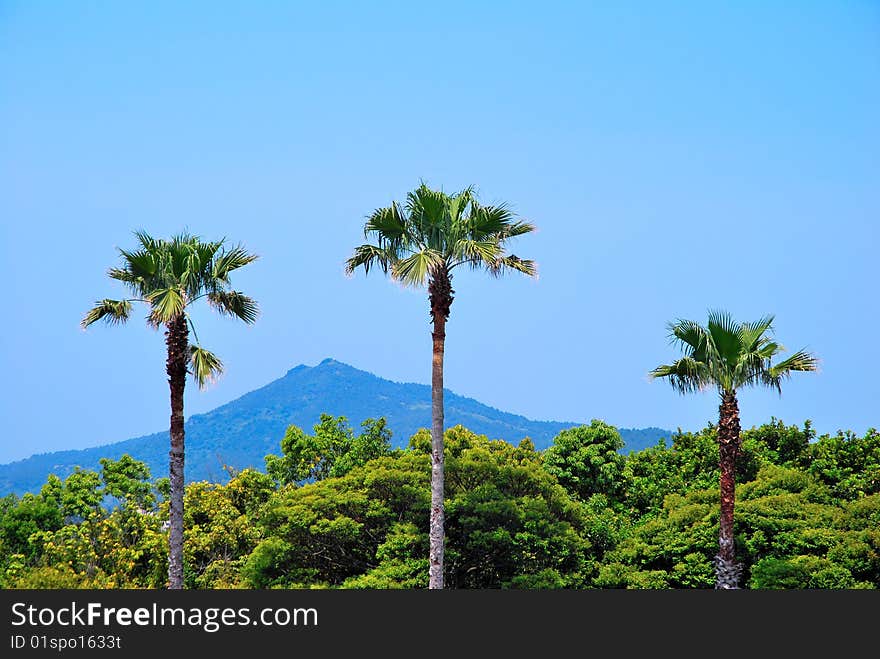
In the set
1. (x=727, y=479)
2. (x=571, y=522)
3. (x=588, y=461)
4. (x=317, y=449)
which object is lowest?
(x=571, y=522)

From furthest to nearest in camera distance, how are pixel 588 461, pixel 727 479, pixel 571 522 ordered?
pixel 588 461 → pixel 571 522 → pixel 727 479

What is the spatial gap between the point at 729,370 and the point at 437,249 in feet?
21.3

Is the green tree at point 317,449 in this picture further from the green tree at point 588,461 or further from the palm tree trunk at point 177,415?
the palm tree trunk at point 177,415

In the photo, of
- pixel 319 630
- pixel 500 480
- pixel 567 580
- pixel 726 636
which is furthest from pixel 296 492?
pixel 726 636

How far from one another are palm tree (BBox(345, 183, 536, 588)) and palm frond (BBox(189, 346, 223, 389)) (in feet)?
11.6

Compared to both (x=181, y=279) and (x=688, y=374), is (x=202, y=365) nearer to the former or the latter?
(x=181, y=279)

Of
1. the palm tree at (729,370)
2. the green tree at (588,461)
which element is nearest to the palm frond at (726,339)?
the palm tree at (729,370)

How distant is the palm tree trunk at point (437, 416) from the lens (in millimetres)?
22047

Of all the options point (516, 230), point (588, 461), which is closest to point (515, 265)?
point (516, 230)

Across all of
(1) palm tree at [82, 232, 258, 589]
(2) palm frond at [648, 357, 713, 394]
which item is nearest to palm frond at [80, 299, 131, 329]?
(1) palm tree at [82, 232, 258, 589]

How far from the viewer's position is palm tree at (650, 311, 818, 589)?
22656 millimetres

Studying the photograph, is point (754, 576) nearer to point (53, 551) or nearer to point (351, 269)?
point (351, 269)

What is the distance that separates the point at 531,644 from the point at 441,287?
8.61 meters

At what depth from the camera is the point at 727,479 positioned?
2280 cm
